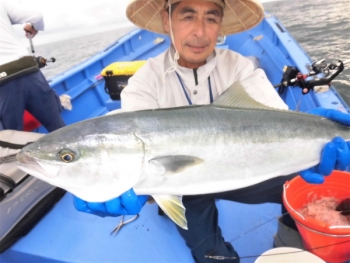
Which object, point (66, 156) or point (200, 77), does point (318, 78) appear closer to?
point (200, 77)

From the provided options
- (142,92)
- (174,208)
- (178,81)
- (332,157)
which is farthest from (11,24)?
(332,157)

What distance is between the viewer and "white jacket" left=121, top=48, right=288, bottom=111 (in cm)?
236

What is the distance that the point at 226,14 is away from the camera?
2.63 m

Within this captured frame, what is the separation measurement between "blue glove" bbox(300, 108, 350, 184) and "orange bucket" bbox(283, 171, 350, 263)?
26 centimetres

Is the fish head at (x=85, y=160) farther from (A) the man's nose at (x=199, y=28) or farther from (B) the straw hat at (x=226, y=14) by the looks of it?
(B) the straw hat at (x=226, y=14)

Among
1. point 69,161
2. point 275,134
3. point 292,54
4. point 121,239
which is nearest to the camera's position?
point 69,161

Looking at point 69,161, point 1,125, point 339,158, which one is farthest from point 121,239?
point 1,125

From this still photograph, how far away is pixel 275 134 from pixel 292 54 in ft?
10.7

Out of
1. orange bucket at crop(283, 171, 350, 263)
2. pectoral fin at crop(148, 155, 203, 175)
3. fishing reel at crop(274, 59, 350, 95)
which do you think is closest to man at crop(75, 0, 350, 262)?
orange bucket at crop(283, 171, 350, 263)

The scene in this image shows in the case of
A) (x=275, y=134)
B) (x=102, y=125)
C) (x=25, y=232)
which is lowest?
(x=25, y=232)

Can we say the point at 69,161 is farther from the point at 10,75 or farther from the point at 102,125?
the point at 10,75

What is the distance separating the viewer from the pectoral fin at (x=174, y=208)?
5.06ft

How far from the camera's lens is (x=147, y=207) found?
285 cm

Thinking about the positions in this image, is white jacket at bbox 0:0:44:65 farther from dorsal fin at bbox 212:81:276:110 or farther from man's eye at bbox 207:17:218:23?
dorsal fin at bbox 212:81:276:110
